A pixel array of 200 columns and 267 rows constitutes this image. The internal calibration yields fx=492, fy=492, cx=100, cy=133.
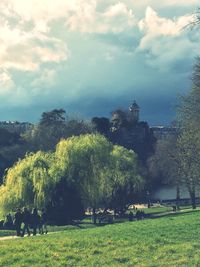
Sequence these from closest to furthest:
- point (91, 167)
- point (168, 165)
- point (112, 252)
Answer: point (112, 252) < point (91, 167) < point (168, 165)

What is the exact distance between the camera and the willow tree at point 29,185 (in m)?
38.8

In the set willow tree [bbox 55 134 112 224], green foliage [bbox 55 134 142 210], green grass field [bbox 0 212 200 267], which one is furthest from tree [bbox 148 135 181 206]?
green grass field [bbox 0 212 200 267]

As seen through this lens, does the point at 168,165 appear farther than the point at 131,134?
A: No

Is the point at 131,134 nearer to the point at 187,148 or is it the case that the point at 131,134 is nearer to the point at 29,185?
the point at 187,148

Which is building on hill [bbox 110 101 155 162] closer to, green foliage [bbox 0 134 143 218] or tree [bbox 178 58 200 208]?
tree [bbox 178 58 200 208]

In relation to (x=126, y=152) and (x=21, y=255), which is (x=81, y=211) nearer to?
(x=126, y=152)

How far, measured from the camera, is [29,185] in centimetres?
4019

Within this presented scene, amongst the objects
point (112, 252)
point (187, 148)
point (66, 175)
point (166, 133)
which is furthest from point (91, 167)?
point (166, 133)

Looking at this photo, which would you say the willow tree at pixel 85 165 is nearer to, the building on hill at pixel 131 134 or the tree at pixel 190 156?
the tree at pixel 190 156

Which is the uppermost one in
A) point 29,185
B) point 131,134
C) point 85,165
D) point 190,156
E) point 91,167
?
point 131,134

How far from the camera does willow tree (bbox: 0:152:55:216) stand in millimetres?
38781

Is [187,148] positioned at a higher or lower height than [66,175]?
higher

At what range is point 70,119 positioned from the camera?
10006 centimetres

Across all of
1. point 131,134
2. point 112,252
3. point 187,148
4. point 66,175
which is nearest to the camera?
point 112,252
